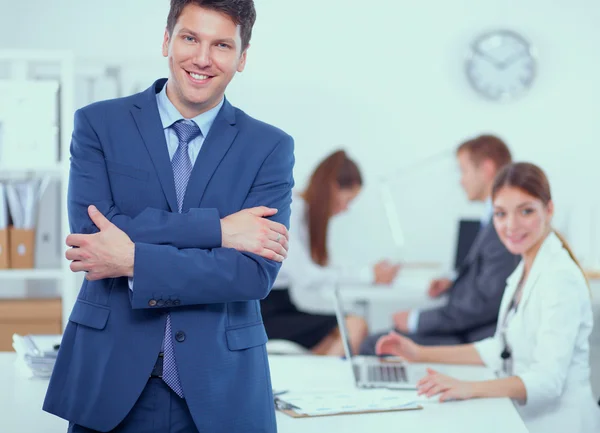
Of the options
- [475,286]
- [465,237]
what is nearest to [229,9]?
[475,286]

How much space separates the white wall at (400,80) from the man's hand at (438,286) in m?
0.83

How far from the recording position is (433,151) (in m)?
5.34

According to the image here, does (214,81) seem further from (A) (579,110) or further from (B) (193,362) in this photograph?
(A) (579,110)

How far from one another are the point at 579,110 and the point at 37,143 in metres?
3.17

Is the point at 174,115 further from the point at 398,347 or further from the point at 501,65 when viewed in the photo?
the point at 501,65

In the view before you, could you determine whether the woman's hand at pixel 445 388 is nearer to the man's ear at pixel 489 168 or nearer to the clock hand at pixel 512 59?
the man's ear at pixel 489 168

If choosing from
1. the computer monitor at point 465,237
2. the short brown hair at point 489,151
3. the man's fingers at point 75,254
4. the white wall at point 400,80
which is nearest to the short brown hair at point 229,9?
the man's fingers at point 75,254

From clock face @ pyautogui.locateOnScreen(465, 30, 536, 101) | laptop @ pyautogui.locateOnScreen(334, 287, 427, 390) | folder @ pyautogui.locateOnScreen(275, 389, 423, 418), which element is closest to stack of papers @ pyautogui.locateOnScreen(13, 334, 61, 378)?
folder @ pyautogui.locateOnScreen(275, 389, 423, 418)

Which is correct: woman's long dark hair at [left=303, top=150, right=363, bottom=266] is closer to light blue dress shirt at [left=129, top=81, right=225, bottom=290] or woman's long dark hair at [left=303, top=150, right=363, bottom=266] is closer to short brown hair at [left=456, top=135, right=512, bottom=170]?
short brown hair at [left=456, top=135, right=512, bottom=170]

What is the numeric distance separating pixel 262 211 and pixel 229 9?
0.36 m

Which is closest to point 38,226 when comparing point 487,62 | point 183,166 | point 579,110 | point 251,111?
point 251,111

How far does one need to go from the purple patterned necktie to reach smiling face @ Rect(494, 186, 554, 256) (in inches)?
52.8

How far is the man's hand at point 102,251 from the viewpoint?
1.47m

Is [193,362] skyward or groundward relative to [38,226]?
groundward
